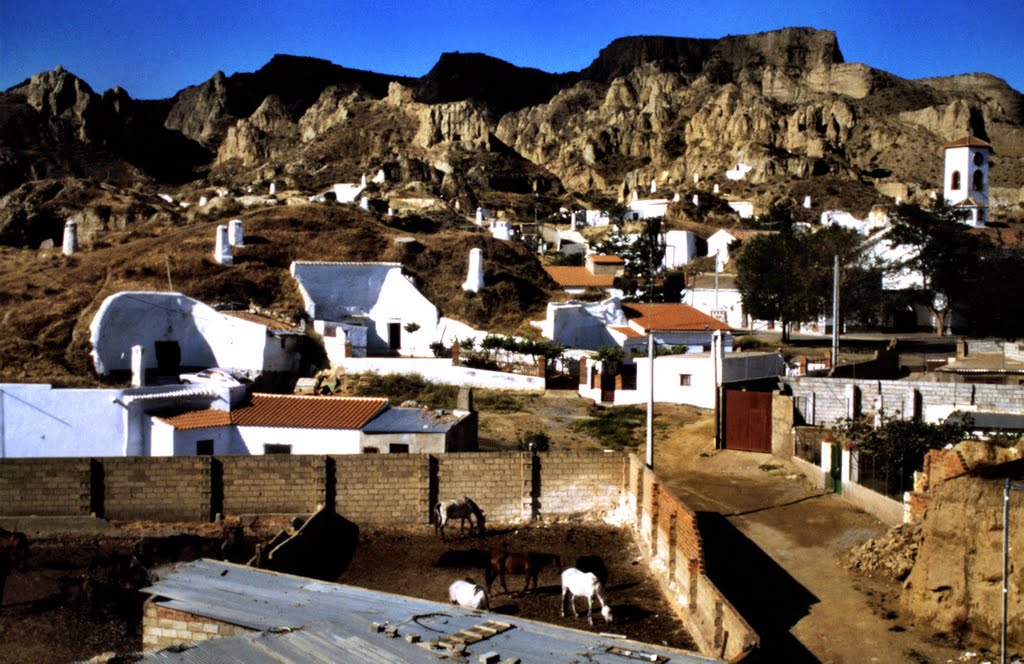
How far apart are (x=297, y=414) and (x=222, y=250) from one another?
18950mm

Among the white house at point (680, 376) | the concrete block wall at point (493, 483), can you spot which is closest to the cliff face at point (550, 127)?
the white house at point (680, 376)

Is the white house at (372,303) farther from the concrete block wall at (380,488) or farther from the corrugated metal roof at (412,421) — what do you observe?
the concrete block wall at (380,488)

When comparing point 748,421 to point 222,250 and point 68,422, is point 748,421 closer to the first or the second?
point 68,422

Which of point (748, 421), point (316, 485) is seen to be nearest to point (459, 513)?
point (316, 485)

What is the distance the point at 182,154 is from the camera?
131 metres

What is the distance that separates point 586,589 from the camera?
1587cm

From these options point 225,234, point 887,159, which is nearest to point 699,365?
point 225,234

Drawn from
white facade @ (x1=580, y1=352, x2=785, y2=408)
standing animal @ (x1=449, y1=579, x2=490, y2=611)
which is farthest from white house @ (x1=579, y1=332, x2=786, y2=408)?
standing animal @ (x1=449, y1=579, x2=490, y2=611)

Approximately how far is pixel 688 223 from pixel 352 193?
27278mm

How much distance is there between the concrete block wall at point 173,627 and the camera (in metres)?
13.8

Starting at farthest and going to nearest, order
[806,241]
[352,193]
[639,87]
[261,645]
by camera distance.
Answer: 1. [639,87]
2. [352,193]
3. [806,241]
4. [261,645]

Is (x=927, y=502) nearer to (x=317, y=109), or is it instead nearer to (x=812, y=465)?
(x=812, y=465)

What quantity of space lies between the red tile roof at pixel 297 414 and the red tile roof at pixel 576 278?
77.0 ft

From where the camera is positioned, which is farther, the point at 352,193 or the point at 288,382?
the point at 352,193
